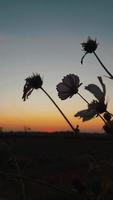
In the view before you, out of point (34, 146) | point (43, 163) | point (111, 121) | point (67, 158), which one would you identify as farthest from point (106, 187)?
point (34, 146)

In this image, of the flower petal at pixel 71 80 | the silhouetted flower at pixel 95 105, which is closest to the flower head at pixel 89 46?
the flower petal at pixel 71 80

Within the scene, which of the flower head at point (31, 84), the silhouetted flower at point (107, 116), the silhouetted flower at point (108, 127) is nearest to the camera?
the silhouetted flower at point (108, 127)

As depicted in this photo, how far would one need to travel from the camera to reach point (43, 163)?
3659 centimetres

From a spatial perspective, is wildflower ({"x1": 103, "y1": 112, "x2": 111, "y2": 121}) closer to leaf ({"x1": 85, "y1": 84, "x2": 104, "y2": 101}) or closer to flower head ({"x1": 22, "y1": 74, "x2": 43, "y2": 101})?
leaf ({"x1": 85, "y1": 84, "x2": 104, "y2": 101})

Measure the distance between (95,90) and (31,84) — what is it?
29cm

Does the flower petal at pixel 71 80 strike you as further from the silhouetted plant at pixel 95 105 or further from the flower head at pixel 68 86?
the silhouetted plant at pixel 95 105

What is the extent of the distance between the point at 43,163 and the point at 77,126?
35.1 m

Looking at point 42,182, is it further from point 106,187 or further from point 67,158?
point 67,158

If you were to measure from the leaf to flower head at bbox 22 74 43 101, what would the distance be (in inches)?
7.7

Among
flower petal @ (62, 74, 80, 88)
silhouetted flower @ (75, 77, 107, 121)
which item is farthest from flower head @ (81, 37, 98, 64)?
silhouetted flower @ (75, 77, 107, 121)

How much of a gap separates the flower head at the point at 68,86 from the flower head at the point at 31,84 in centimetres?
7

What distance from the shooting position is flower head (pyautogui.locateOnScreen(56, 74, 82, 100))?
6.02ft

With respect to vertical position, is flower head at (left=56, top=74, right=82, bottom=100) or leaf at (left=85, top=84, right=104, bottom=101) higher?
flower head at (left=56, top=74, right=82, bottom=100)

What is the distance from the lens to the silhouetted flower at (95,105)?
5.14ft
